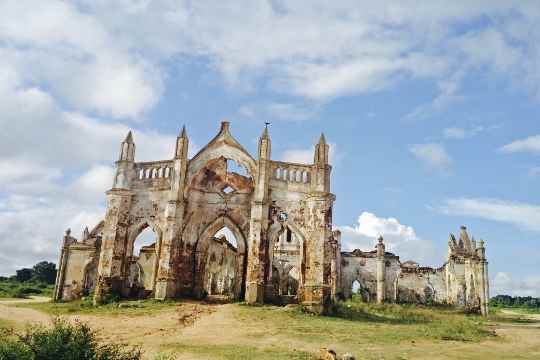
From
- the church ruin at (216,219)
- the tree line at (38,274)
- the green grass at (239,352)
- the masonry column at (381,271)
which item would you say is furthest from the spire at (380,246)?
the tree line at (38,274)

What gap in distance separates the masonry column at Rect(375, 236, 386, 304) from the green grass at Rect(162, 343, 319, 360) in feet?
94.2

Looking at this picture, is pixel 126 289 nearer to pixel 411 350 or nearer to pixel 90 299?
pixel 90 299

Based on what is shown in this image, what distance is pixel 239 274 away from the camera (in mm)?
24328

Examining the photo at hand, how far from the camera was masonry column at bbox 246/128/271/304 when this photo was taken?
2234 centimetres

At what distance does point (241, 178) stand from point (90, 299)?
971 cm

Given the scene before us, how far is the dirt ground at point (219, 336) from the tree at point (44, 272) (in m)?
50.2

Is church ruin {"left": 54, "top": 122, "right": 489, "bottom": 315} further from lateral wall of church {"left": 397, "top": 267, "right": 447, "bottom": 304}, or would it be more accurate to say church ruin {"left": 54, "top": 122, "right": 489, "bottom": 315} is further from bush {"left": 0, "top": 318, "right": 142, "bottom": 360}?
lateral wall of church {"left": 397, "top": 267, "right": 447, "bottom": 304}

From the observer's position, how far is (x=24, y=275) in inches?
2751

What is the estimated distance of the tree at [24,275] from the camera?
227 ft

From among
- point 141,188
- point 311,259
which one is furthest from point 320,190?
point 141,188

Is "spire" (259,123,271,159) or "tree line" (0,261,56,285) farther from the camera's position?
"tree line" (0,261,56,285)

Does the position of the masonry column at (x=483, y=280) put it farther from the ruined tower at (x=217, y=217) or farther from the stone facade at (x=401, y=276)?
the ruined tower at (x=217, y=217)

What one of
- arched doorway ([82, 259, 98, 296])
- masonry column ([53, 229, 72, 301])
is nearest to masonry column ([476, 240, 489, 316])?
arched doorway ([82, 259, 98, 296])

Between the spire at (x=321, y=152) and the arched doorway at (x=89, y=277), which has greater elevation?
the spire at (x=321, y=152)
